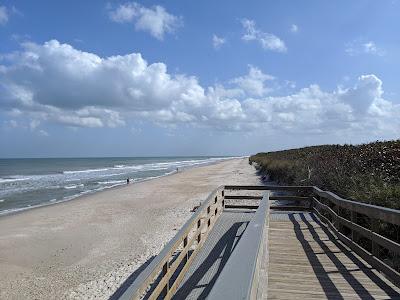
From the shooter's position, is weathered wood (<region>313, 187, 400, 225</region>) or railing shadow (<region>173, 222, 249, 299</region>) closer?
weathered wood (<region>313, 187, 400, 225</region>)

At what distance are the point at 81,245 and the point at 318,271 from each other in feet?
32.9

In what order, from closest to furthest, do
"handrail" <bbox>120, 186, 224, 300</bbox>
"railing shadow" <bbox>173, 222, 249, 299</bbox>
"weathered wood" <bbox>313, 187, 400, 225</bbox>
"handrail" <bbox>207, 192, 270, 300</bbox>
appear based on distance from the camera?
1. "handrail" <bbox>207, 192, 270, 300</bbox>
2. "handrail" <bbox>120, 186, 224, 300</bbox>
3. "weathered wood" <bbox>313, 187, 400, 225</bbox>
4. "railing shadow" <bbox>173, 222, 249, 299</bbox>

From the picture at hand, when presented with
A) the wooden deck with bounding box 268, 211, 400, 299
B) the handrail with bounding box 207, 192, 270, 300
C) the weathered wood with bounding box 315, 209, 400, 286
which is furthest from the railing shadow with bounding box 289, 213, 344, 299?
the handrail with bounding box 207, 192, 270, 300

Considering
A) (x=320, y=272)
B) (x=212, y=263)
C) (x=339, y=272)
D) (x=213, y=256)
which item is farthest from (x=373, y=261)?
(x=213, y=256)

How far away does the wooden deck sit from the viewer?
4.81m

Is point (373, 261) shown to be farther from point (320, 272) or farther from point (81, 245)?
point (81, 245)

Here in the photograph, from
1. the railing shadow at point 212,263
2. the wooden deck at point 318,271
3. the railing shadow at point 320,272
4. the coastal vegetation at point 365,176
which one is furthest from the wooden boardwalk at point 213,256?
the coastal vegetation at point 365,176

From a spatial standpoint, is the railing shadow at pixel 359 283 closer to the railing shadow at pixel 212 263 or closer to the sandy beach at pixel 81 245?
the railing shadow at pixel 212 263

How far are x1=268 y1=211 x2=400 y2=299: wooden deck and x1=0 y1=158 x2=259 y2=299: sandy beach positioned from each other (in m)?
4.26

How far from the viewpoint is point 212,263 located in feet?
23.4

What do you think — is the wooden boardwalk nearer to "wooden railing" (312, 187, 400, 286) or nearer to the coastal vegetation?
"wooden railing" (312, 187, 400, 286)

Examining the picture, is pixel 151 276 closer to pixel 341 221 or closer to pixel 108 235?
pixel 341 221

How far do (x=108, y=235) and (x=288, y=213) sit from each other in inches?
281

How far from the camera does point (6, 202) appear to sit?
27703 millimetres
